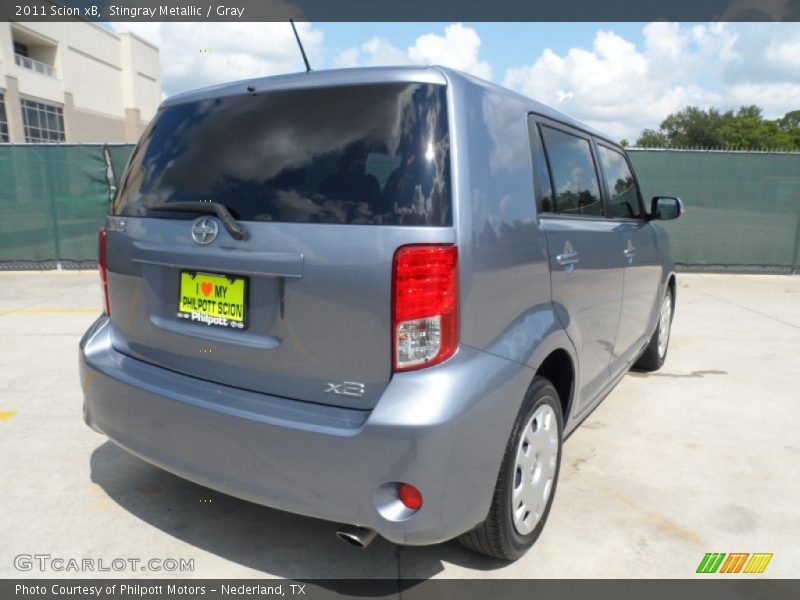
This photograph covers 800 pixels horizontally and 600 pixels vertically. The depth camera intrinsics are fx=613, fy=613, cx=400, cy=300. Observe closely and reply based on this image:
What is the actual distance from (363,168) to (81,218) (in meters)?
9.23

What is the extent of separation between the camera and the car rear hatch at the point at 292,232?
1936 mm

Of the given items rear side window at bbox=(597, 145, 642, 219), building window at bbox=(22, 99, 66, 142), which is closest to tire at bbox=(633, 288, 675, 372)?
rear side window at bbox=(597, 145, 642, 219)

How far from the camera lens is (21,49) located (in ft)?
148

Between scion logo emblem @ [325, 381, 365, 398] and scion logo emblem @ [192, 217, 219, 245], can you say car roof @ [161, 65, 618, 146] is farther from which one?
scion logo emblem @ [325, 381, 365, 398]

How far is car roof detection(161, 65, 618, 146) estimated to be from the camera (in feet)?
6.66

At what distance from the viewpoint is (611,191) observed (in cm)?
364

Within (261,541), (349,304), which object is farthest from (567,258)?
(261,541)

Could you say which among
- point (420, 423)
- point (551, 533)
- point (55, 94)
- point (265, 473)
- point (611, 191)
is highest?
point (55, 94)

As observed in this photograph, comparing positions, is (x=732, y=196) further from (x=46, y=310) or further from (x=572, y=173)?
(x=46, y=310)

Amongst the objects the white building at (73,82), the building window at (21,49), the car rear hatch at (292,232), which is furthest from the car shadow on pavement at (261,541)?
the building window at (21,49)

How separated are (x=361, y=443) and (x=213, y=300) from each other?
765mm

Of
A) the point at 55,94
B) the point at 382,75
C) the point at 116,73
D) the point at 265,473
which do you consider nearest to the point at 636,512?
the point at 265,473

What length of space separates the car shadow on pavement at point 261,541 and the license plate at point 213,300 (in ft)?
3.20

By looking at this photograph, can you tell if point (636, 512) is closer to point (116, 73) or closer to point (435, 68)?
point (435, 68)
